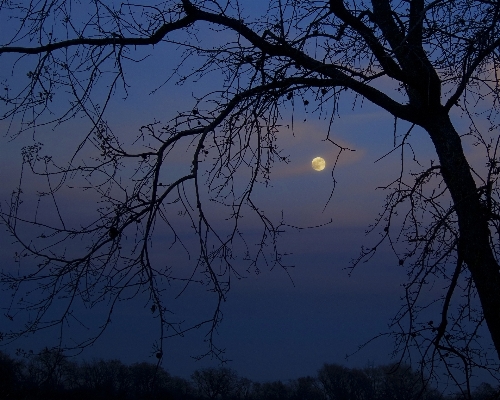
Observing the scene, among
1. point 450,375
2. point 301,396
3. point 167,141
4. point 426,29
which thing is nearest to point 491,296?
point 450,375

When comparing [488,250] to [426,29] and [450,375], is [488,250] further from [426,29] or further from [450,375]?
[426,29]

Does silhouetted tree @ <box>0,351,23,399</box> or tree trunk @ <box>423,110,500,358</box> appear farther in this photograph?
silhouetted tree @ <box>0,351,23,399</box>

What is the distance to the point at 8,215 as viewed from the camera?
397cm

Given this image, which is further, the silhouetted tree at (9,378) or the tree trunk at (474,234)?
the silhouetted tree at (9,378)

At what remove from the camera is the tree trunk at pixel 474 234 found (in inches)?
165

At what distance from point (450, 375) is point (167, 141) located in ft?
9.49

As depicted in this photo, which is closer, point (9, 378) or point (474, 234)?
point (474, 234)

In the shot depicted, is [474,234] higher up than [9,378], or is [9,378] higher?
[474,234]

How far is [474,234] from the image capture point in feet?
14.0

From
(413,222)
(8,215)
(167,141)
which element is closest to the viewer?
(8,215)

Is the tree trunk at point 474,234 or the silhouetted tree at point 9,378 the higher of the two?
the tree trunk at point 474,234

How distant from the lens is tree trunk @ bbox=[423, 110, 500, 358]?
4199mm

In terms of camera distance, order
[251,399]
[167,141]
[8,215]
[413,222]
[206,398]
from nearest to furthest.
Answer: [8,215]
[167,141]
[413,222]
[206,398]
[251,399]

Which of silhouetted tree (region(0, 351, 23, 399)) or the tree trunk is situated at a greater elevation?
the tree trunk
